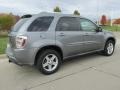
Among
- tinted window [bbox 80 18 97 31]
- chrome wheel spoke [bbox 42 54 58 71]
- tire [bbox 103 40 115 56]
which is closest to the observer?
chrome wheel spoke [bbox 42 54 58 71]

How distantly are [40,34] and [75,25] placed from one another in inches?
59.3

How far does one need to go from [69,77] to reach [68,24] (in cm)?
178

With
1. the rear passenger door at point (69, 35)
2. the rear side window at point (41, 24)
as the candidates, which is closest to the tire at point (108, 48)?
the rear passenger door at point (69, 35)

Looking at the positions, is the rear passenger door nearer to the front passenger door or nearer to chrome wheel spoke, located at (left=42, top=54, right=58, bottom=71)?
the front passenger door

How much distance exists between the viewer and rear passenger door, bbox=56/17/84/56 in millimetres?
4777

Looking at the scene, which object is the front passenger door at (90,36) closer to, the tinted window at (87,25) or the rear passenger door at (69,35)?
the tinted window at (87,25)

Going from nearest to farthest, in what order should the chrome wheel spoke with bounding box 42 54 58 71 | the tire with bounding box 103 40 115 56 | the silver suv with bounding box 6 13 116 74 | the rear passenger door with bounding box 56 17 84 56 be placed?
1. the silver suv with bounding box 6 13 116 74
2. the chrome wheel spoke with bounding box 42 54 58 71
3. the rear passenger door with bounding box 56 17 84 56
4. the tire with bounding box 103 40 115 56

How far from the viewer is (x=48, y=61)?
4.64m

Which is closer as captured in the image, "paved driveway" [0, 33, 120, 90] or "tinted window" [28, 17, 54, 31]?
"paved driveway" [0, 33, 120, 90]

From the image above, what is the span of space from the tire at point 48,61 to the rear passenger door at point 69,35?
35 centimetres

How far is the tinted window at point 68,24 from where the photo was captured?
15.9 ft

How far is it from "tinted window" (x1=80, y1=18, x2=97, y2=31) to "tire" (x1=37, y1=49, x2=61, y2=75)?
1.53 metres

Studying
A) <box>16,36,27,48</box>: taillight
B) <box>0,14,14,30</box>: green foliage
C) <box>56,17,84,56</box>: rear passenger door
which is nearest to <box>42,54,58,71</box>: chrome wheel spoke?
<box>56,17,84,56</box>: rear passenger door

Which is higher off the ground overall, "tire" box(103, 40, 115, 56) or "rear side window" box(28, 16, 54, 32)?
"rear side window" box(28, 16, 54, 32)
